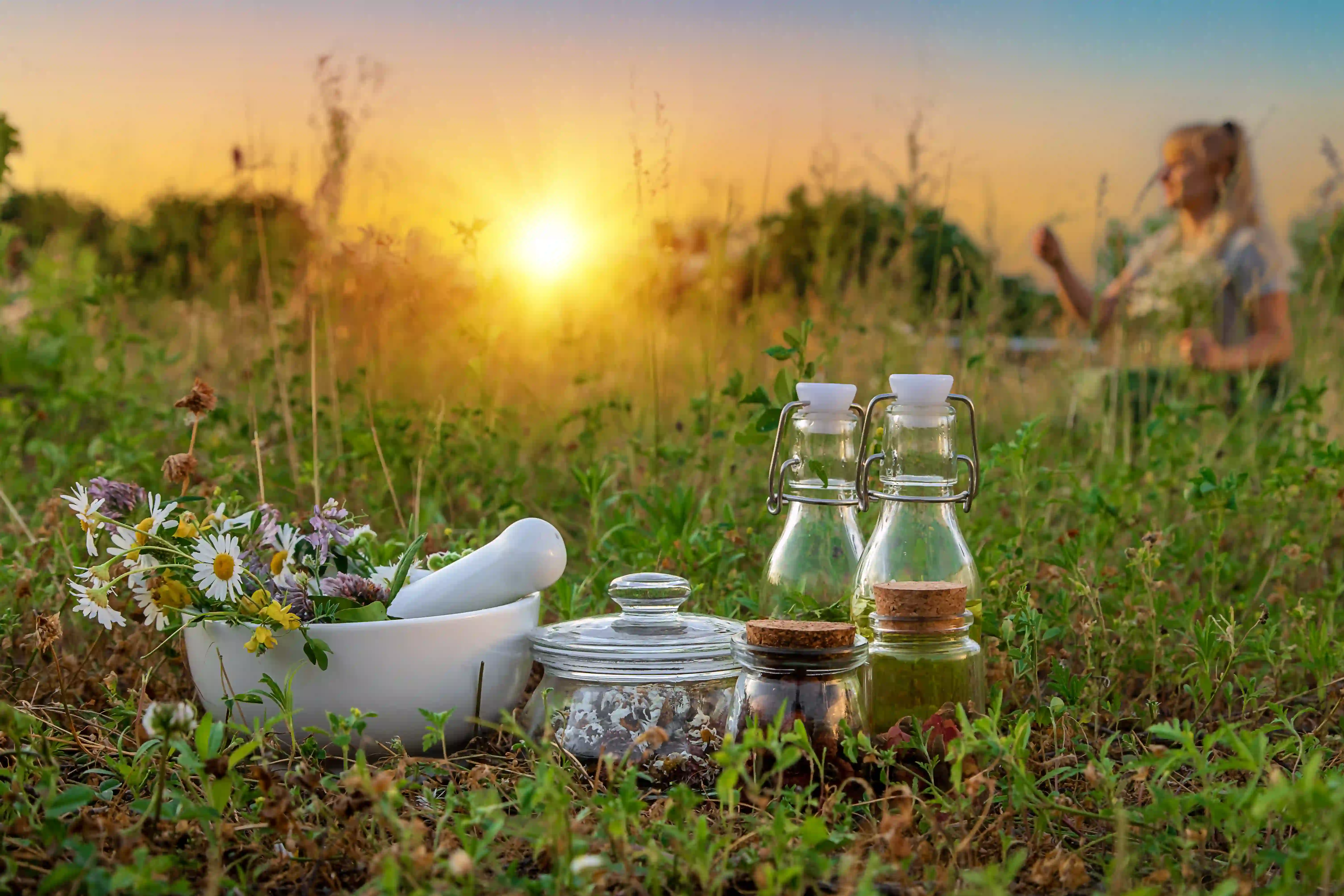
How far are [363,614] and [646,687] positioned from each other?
1.42ft

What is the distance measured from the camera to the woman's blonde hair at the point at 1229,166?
5.29 metres

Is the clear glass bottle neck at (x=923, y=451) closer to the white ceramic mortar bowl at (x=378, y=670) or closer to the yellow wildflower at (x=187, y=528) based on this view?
the white ceramic mortar bowl at (x=378, y=670)

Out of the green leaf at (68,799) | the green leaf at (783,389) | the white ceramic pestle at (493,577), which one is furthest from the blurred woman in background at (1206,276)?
the green leaf at (68,799)

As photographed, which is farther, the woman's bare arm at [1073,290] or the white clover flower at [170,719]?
the woman's bare arm at [1073,290]

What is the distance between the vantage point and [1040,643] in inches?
82.0

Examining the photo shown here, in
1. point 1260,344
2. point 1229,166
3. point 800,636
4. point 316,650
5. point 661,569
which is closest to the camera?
point 800,636

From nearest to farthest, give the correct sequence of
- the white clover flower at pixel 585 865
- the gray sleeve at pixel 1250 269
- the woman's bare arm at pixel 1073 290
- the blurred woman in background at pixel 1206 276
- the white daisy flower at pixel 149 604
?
the white clover flower at pixel 585 865
the white daisy flower at pixel 149 604
the woman's bare arm at pixel 1073 290
the blurred woman in background at pixel 1206 276
the gray sleeve at pixel 1250 269

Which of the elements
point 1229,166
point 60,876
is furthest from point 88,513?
point 1229,166

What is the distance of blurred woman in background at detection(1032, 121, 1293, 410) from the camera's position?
4.81m

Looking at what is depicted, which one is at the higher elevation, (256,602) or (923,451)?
(923,451)

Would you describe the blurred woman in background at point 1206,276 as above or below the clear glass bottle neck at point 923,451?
above

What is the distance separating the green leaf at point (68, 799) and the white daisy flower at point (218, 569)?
416 millimetres

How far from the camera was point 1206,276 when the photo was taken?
16.8 ft

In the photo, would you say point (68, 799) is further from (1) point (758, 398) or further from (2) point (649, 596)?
(1) point (758, 398)
